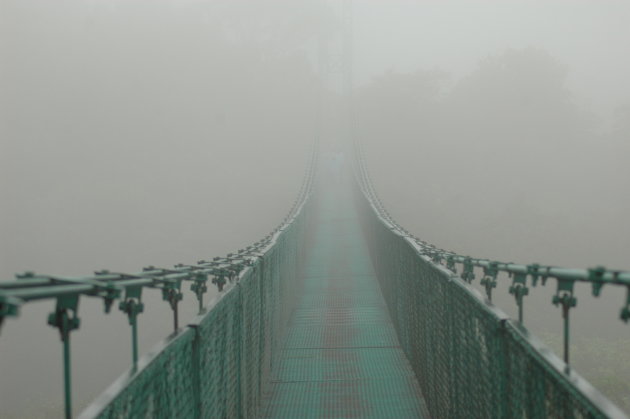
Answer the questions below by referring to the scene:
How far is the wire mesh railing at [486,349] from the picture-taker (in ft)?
4.58

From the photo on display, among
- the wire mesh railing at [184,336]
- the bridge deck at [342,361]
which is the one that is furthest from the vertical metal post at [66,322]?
the bridge deck at [342,361]

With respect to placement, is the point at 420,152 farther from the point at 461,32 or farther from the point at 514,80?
the point at 461,32

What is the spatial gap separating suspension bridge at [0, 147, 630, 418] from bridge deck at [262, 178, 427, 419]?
0.01 metres

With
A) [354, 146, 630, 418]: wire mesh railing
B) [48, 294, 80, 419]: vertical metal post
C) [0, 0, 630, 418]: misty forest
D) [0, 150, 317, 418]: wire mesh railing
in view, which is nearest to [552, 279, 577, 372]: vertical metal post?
[354, 146, 630, 418]: wire mesh railing

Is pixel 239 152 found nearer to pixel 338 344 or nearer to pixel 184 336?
pixel 338 344

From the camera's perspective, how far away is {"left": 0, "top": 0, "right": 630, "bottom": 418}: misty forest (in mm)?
23688

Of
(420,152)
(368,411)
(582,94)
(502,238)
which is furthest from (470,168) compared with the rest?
(368,411)

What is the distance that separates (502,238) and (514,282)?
27.1m

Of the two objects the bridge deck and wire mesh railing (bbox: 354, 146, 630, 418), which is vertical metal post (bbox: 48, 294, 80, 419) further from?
the bridge deck

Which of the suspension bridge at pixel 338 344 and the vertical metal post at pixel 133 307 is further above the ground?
the vertical metal post at pixel 133 307

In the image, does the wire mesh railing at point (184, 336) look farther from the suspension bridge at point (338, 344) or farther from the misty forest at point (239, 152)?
the misty forest at point (239, 152)

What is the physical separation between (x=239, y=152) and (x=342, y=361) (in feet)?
116

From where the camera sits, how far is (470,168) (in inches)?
1378

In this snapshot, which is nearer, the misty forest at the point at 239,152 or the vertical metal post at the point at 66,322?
the vertical metal post at the point at 66,322
